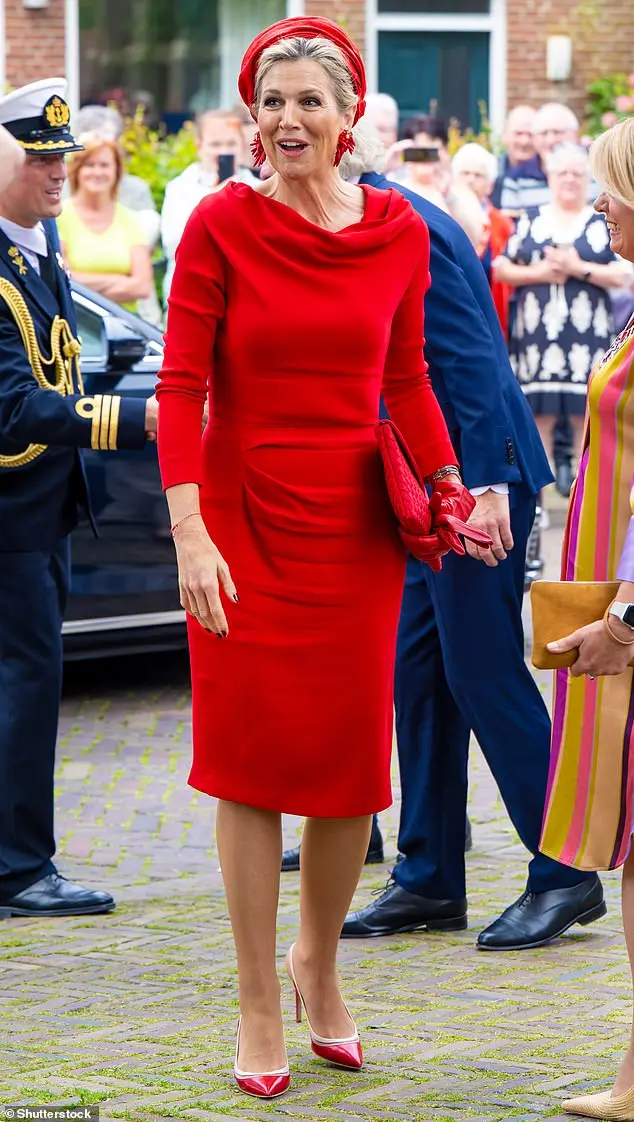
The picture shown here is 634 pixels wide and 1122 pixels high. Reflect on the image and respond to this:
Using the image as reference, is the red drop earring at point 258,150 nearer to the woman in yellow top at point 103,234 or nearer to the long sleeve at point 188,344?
the long sleeve at point 188,344

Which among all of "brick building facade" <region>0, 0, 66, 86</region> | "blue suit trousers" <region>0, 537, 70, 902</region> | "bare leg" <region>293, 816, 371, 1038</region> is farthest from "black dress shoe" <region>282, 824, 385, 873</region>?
"brick building facade" <region>0, 0, 66, 86</region>

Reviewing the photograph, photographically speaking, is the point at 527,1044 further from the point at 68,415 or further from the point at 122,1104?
the point at 68,415

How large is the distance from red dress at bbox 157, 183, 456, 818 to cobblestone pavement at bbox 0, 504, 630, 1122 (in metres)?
0.56

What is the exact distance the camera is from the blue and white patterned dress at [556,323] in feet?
39.2

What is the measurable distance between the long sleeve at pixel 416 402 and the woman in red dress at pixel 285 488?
0.09m

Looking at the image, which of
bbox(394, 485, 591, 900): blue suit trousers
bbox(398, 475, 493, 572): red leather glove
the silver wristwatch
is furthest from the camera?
bbox(394, 485, 591, 900): blue suit trousers

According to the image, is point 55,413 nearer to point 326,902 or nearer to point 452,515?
point 452,515

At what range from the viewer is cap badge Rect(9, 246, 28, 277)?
16.9 feet

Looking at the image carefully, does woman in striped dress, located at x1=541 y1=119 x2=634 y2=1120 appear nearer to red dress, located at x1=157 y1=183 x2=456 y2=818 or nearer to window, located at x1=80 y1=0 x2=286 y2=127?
red dress, located at x1=157 y1=183 x2=456 y2=818

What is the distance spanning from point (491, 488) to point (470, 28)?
15.4 meters

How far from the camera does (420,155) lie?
10.3m

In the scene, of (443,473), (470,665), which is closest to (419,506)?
(443,473)

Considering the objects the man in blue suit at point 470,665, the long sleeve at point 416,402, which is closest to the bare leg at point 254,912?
the long sleeve at point 416,402

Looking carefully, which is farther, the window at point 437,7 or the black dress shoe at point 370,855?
the window at point 437,7
